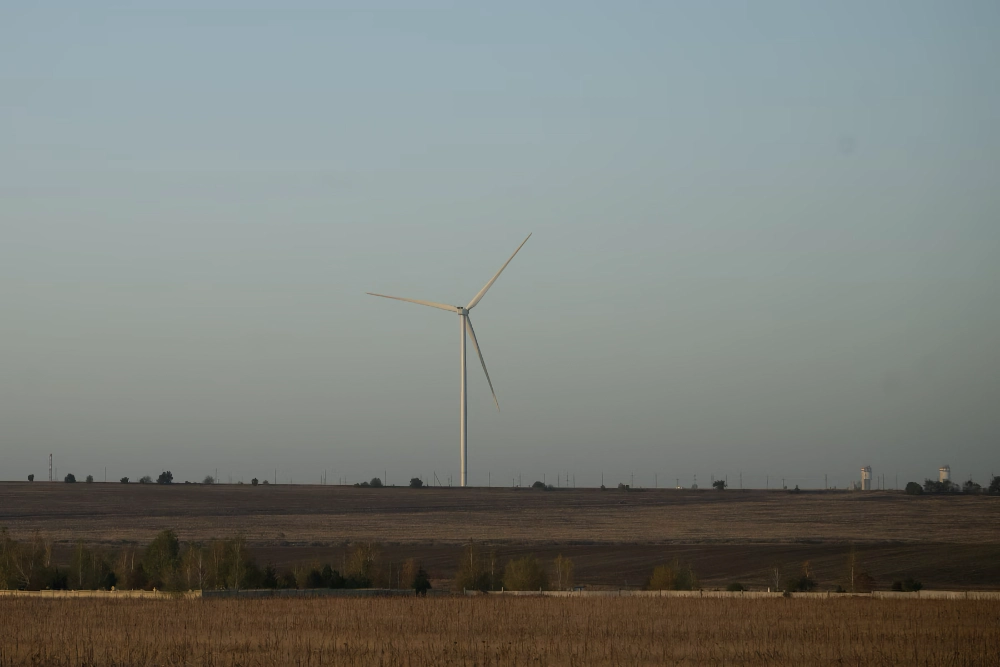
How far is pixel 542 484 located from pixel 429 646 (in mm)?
152469

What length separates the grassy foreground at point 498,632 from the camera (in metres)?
30.4

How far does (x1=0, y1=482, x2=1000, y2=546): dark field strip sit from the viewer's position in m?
109

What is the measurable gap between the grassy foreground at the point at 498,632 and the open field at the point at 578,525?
30928mm

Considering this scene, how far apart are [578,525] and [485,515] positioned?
13580 mm

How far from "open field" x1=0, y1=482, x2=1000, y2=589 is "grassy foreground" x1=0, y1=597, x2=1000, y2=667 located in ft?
101

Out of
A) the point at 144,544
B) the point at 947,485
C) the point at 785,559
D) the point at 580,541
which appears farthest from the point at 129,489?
the point at 947,485

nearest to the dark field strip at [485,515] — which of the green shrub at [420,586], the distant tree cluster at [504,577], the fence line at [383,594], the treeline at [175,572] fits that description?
the treeline at [175,572]

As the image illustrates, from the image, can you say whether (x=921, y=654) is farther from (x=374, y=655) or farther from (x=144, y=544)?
(x=144, y=544)

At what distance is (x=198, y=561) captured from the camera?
58.2 metres

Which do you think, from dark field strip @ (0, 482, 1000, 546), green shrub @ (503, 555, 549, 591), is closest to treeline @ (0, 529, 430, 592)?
green shrub @ (503, 555, 549, 591)

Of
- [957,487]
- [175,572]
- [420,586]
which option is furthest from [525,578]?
[957,487]

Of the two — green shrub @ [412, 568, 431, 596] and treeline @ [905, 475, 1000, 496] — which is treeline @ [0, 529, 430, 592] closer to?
green shrub @ [412, 568, 431, 596]

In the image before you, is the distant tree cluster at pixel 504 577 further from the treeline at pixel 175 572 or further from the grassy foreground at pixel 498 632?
the grassy foreground at pixel 498 632

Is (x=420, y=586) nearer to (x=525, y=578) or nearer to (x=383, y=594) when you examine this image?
(x=383, y=594)
